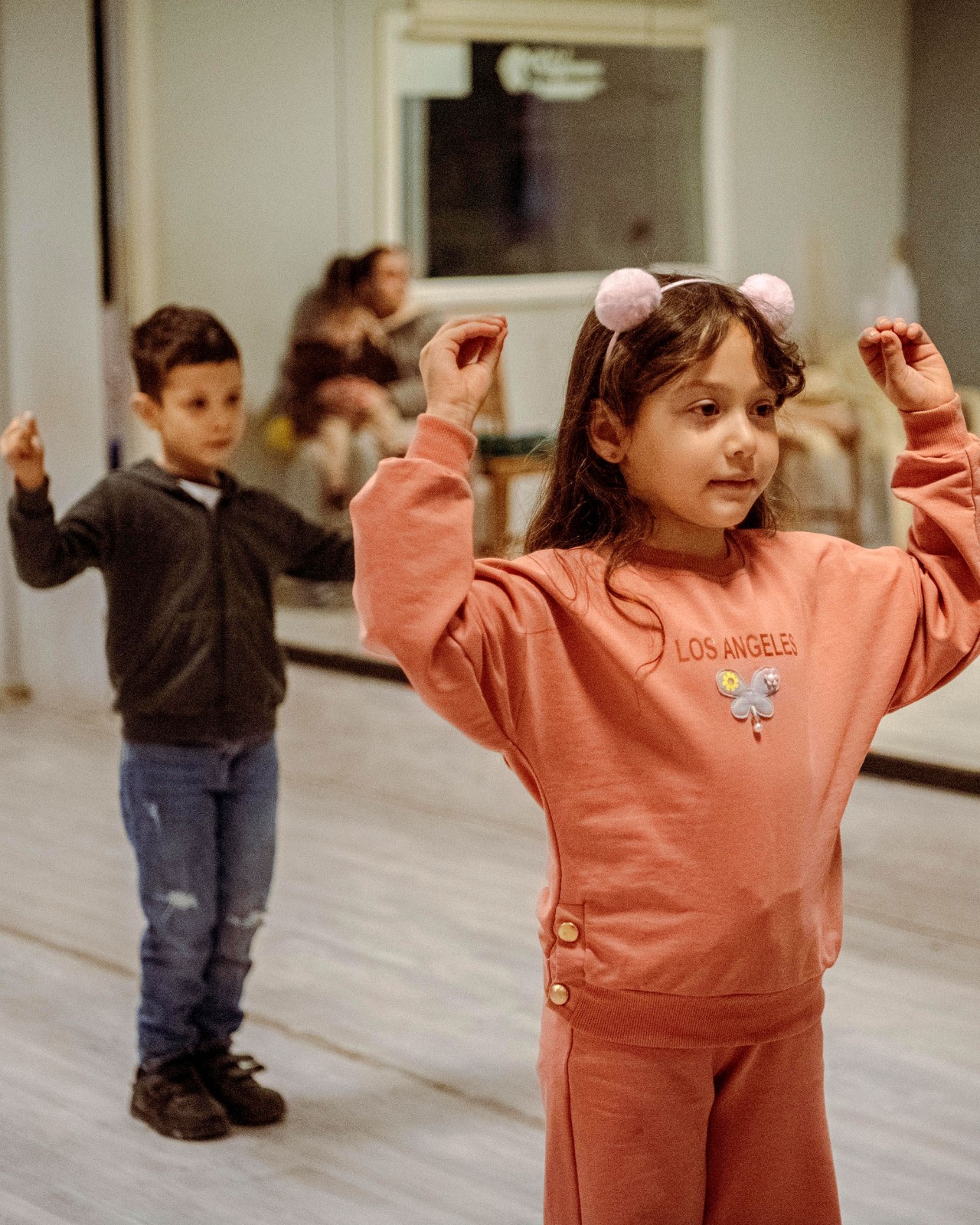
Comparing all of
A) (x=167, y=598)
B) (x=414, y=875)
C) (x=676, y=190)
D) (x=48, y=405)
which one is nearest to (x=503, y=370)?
(x=676, y=190)

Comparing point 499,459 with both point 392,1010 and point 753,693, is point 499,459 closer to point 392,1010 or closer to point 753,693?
point 392,1010

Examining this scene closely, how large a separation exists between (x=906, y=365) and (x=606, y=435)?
31 cm

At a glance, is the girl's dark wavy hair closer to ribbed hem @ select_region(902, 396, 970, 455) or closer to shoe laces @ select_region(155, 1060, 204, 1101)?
ribbed hem @ select_region(902, 396, 970, 455)

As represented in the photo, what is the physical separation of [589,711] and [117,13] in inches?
178

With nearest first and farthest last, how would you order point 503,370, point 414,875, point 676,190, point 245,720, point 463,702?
point 463,702 → point 245,720 → point 414,875 → point 676,190 → point 503,370

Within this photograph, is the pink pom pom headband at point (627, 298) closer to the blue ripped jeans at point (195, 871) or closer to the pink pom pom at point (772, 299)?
the pink pom pom at point (772, 299)

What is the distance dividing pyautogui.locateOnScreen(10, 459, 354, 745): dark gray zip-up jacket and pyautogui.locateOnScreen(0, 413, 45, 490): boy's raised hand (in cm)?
11

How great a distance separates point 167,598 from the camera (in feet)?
8.21

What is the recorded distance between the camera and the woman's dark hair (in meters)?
6.12

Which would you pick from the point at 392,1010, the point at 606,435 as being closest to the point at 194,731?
the point at 392,1010

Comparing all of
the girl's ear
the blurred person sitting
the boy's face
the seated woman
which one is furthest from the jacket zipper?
the seated woman

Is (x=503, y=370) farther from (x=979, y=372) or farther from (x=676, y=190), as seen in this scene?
(x=979, y=372)

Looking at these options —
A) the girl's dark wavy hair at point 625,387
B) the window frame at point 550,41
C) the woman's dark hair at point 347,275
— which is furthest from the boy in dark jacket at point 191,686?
the woman's dark hair at point 347,275

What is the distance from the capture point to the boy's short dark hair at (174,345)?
8.22 feet
